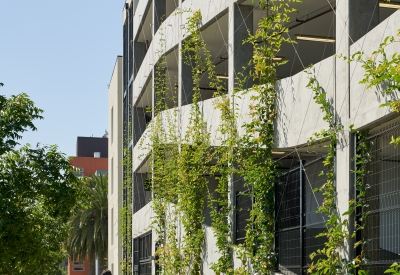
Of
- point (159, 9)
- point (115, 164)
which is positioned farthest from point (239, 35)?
point (115, 164)

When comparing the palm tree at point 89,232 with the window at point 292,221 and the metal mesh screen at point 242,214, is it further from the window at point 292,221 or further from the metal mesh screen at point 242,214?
the window at point 292,221

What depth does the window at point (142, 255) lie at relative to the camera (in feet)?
91.7

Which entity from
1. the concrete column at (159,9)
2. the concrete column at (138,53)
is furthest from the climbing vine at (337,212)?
the concrete column at (138,53)

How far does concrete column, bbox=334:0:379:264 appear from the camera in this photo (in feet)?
37.8

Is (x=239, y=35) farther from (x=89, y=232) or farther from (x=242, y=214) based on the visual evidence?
(x=89, y=232)

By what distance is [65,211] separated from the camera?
19281 mm

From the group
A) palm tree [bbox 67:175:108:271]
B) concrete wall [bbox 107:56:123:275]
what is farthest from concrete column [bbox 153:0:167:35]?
palm tree [bbox 67:175:108:271]

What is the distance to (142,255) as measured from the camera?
29922mm

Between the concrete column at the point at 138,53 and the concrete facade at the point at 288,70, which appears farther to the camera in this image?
the concrete column at the point at 138,53

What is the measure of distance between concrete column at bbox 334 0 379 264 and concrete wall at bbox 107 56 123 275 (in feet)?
81.2

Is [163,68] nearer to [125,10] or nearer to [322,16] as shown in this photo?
[322,16]

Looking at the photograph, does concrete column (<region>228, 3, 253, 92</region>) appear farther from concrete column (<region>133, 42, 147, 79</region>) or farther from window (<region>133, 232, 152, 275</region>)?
concrete column (<region>133, 42, 147, 79</region>)

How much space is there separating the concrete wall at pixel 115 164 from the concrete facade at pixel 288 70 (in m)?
2.34

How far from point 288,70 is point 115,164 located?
1551 centimetres
